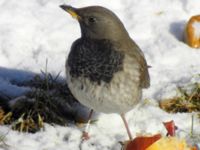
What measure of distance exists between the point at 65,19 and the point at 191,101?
1.91 metres

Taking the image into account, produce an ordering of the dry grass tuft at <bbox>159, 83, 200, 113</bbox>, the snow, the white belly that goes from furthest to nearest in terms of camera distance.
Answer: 1. the dry grass tuft at <bbox>159, 83, 200, 113</bbox>
2. the snow
3. the white belly

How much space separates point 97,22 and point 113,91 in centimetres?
63

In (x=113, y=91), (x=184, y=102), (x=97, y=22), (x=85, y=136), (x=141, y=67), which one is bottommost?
(x=85, y=136)

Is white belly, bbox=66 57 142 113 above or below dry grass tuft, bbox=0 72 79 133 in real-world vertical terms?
above

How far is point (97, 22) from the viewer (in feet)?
17.8

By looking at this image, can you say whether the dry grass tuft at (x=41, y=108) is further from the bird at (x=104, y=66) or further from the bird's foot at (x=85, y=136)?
the bird at (x=104, y=66)

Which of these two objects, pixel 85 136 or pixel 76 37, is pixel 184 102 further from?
pixel 76 37

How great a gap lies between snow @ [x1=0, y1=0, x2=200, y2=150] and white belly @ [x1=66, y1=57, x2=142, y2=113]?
28 centimetres

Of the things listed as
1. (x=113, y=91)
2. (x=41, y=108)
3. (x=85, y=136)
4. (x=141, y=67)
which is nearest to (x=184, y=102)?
(x=141, y=67)

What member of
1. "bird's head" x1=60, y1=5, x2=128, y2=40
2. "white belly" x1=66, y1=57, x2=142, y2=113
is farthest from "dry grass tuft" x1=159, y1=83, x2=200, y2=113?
"bird's head" x1=60, y1=5, x2=128, y2=40

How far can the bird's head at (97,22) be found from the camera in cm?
536

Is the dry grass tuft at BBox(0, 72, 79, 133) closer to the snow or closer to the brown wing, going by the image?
the snow

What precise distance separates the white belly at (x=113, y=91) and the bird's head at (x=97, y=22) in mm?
276

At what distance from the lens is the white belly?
5.18 metres
